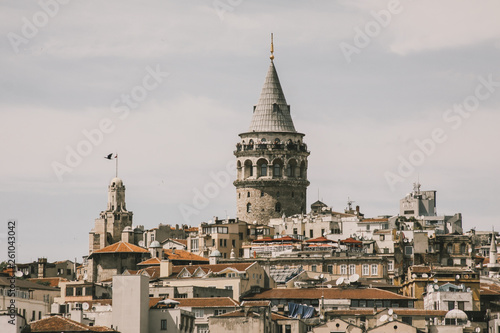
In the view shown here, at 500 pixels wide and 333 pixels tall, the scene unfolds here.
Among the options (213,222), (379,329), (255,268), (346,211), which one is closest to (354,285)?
(255,268)

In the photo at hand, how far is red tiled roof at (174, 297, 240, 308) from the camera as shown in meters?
108

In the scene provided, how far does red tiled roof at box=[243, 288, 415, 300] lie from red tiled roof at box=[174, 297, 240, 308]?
793 centimetres

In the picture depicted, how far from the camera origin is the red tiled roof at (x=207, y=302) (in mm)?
108500

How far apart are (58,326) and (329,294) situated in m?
36.5

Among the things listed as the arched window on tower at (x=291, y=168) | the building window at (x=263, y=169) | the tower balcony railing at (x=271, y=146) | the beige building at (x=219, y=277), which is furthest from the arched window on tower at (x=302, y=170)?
the beige building at (x=219, y=277)

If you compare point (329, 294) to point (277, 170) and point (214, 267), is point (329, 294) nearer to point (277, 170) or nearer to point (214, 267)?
point (214, 267)

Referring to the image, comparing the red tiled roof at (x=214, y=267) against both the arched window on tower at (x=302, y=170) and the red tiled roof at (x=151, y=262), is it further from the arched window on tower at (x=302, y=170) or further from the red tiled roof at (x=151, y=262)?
the arched window on tower at (x=302, y=170)

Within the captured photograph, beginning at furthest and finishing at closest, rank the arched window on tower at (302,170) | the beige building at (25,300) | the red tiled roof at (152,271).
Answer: the arched window on tower at (302,170)
the red tiled roof at (152,271)
the beige building at (25,300)

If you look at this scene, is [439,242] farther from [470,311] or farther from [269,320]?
[269,320]

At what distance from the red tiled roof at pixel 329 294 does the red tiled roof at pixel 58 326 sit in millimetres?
32451

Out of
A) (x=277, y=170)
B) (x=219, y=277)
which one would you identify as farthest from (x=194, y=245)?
(x=219, y=277)

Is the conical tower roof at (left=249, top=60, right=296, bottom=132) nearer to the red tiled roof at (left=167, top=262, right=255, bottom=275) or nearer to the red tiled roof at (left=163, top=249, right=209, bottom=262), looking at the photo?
the red tiled roof at (left=163, top=249, right=209, bottom=262)

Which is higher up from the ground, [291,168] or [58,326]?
[291,168]

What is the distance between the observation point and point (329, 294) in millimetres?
118250
